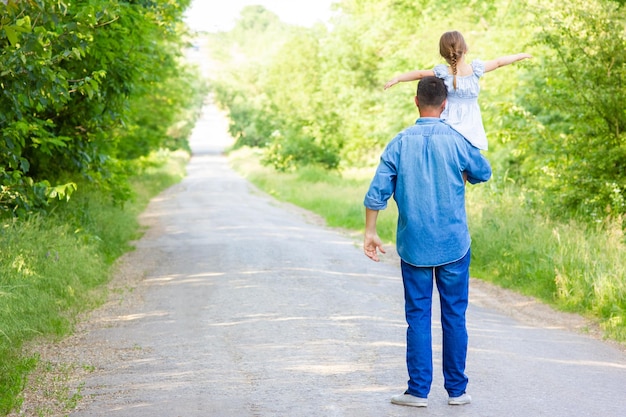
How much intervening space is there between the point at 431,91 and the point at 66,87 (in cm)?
397

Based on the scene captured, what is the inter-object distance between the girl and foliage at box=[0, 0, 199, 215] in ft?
8.95

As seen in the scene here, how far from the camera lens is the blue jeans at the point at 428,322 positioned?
5633 millimetres

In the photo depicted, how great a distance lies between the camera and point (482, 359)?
23.3 ft

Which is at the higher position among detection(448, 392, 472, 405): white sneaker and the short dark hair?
the short dark hair

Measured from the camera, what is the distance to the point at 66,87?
816cm

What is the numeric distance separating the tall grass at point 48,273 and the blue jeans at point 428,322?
277 cm

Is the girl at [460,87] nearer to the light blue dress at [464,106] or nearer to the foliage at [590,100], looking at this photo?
the light blue dress at [464,106]

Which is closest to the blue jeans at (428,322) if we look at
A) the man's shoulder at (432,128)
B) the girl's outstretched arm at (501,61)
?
the man's shoulder at (432,128)

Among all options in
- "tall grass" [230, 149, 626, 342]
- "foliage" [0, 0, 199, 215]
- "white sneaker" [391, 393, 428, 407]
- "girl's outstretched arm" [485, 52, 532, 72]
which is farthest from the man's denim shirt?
"tall grass" [230, 149, 626, 342]

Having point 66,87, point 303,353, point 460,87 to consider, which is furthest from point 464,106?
point 66,87

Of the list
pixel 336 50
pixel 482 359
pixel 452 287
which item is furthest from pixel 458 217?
pixel 336 50

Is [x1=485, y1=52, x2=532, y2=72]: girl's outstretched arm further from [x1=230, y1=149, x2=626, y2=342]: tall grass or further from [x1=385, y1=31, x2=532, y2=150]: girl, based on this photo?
[x1=230, y1=149, x2=626, y2=342]: tall grass

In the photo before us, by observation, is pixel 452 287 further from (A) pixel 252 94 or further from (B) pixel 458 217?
(A) pixel 252 94

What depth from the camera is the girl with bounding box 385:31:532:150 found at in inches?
227
